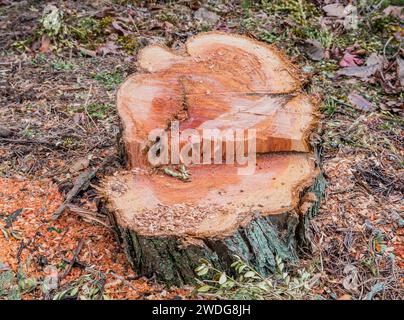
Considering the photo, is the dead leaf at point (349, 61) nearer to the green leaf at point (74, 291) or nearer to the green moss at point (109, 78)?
the green moss at point (109, 78)

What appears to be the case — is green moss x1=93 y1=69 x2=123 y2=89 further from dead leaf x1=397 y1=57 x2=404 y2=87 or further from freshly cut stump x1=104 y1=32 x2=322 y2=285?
dead leaf x1=397 y1=57 x2=404 y2=87

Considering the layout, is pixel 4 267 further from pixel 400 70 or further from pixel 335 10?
pixel 335 10

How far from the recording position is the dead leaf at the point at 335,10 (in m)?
4.80

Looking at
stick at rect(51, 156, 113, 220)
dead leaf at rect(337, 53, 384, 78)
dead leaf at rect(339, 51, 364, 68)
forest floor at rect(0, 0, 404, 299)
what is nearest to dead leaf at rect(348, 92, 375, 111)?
forest floor at rect(0, 0, 404, 299)

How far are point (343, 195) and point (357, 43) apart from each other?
2.10 metres

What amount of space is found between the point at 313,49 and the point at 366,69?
0.47m

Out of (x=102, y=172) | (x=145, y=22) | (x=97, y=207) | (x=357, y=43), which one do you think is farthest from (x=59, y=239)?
(x=357, y=43)

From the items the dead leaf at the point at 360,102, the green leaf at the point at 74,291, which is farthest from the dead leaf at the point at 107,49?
the green leaf at the point at 74,291

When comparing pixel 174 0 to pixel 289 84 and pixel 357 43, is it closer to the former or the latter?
pixel 357 43

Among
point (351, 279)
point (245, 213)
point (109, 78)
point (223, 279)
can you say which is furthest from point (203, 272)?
point (109, 78)

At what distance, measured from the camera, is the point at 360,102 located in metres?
3.79

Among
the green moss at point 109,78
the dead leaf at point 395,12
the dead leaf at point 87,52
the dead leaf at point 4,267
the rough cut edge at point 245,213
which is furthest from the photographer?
the dead leaf at point 395,12

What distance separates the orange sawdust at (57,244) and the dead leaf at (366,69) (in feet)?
8.00
